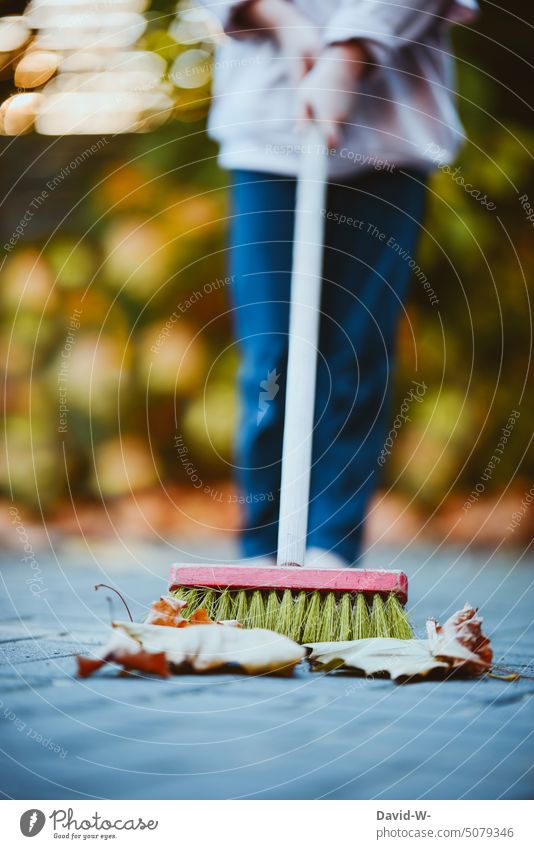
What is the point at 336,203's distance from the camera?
135cm

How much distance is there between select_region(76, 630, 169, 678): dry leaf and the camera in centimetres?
101

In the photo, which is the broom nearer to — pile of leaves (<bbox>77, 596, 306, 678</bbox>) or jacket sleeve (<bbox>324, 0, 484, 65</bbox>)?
pile of leaves (<bbox>77, 596, 306, 678</bbox>)

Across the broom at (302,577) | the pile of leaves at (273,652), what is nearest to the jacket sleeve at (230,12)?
the broom at (302,577)

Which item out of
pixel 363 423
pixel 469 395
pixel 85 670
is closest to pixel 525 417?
pixel 469 395

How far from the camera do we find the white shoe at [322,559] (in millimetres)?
1298

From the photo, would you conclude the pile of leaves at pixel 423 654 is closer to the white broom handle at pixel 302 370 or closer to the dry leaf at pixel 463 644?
the dry leaf at pixel 463 644

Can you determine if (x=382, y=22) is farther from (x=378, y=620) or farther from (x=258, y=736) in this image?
(x=258, y=736)

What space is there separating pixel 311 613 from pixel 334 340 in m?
0.42

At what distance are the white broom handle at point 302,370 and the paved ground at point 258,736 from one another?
198mm

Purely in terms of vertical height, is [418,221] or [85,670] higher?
[418,221]

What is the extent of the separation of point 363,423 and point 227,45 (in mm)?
582

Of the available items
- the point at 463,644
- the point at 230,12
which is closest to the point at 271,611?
the point at 463,644
